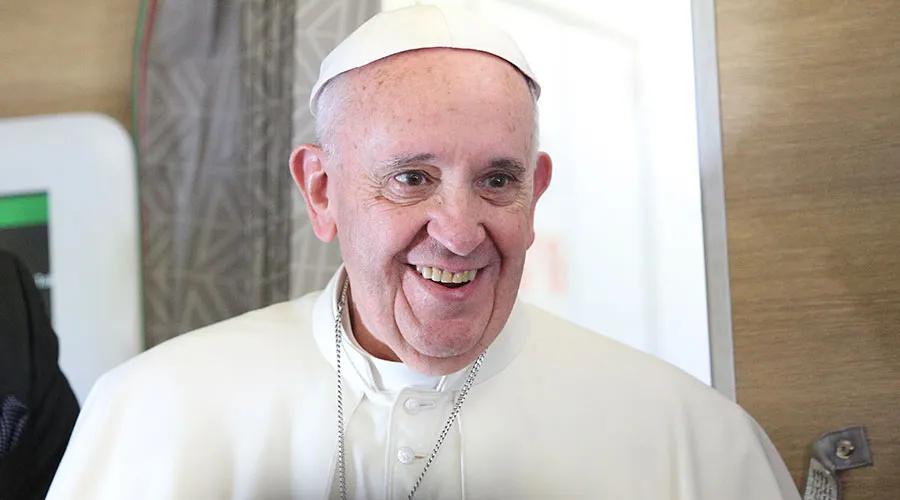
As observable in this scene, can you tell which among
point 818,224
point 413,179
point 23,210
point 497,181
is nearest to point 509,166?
point 497,181

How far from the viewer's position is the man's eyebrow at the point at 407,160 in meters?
1.10

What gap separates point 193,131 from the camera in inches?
61.6

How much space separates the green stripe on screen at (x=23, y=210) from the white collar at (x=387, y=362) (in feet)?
1.77

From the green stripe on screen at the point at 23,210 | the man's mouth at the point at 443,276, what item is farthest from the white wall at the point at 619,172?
the green stripe on screen at the point at 23,210

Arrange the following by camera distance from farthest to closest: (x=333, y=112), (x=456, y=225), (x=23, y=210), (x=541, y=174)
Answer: (x=23, y=210)
(x=541, y=174)
(x=333, y=112)
(x=456, y=225)

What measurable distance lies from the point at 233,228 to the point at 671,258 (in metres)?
0.80

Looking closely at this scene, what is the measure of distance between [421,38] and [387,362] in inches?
19.2

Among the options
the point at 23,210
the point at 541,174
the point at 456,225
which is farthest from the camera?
the point at 23,210

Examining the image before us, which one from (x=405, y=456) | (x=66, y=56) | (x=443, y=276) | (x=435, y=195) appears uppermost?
(x=66, y=56)

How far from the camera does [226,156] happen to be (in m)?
1.56

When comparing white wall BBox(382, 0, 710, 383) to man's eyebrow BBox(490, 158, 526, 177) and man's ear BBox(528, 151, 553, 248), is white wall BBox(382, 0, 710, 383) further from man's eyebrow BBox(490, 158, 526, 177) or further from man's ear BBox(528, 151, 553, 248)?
man's eyebrow BBox(490, 158, 526, 177)

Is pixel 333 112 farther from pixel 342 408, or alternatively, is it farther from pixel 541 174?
pixel 342 408

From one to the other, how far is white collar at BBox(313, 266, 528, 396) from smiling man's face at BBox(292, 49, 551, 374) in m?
0.09

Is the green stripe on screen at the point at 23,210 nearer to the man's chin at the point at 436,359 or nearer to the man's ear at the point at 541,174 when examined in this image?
the man's chin at the point at 436,359
